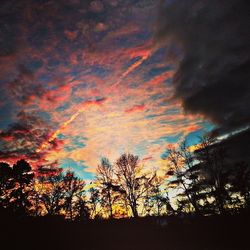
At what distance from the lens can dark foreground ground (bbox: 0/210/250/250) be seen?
16.8 m

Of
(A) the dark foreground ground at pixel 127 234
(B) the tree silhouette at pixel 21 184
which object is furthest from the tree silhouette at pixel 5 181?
(A) the dark foreground ground at pixel 127 234

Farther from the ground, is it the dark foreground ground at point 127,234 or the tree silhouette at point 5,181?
the tree silhouette at point 5,181

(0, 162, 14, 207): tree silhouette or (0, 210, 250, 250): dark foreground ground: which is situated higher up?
(0, 162, 14, 207): tree silhouette

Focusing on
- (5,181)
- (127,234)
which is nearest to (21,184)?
(5,181)

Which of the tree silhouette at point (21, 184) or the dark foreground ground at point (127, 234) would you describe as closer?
the dark foreground ground at point (127, 234)

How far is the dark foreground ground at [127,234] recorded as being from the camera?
1675 cm

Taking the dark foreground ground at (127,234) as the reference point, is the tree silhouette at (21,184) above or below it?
above

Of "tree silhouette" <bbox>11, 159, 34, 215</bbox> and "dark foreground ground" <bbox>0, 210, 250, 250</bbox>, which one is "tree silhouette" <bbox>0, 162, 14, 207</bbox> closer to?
"tree silhouette" <bbox>11, 159, 34, 215</bbox>

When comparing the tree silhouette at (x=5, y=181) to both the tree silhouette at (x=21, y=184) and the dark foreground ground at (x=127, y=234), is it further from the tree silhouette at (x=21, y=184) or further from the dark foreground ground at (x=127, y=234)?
the dark foreground ground at (x=127, y=234)

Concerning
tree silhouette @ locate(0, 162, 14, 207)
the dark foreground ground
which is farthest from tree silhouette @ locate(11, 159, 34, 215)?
the dark foreground ground

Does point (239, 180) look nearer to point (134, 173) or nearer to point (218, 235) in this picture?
point (218, 235)

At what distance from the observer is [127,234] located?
2311cm

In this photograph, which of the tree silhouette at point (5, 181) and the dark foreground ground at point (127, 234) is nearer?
the dark foreground ground at point (127, 234)

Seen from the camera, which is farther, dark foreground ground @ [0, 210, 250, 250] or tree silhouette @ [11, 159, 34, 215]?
tree silhouette @ [11, 159, 34, 215]
